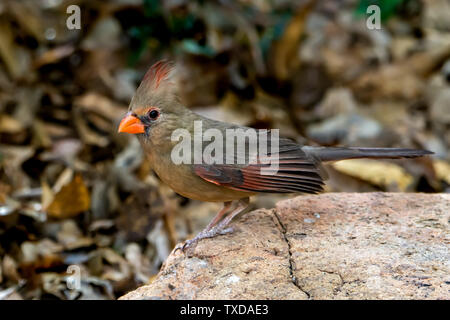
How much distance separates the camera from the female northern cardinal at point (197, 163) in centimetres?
352

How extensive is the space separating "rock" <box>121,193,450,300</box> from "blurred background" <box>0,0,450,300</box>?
1215 mm

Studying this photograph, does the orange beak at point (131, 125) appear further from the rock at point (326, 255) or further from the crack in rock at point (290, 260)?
the crack in rock at point (290, 260)

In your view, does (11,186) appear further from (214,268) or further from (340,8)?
(340,8)


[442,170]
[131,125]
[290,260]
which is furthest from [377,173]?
[131,125]

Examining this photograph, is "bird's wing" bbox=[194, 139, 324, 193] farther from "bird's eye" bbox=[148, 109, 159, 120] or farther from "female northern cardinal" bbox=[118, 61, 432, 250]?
"bird's eye" bbox=[148, 109, 159, 120]

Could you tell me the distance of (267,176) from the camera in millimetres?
3541

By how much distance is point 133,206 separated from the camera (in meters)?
4.84

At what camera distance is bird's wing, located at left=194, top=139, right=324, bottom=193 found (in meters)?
3.49

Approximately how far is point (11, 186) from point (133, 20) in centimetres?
218

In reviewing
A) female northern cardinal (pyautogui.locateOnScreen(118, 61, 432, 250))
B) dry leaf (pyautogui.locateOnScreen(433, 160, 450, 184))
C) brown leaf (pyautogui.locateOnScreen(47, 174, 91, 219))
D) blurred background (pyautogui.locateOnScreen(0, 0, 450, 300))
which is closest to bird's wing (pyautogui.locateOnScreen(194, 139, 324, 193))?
female northern cardinal (pyautogui.locateOnScreen(118, 61, 432, 250))

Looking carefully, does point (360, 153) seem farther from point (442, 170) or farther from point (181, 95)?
point (181, 95)

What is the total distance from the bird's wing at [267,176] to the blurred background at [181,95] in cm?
119

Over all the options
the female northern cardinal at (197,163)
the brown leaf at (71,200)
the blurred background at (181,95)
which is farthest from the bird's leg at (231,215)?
the brown leaf at (71,200)
